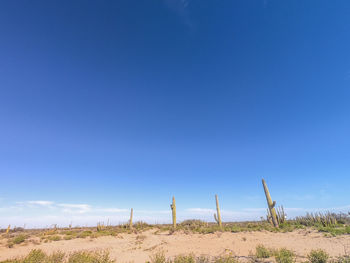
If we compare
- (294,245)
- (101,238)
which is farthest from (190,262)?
(101,238)

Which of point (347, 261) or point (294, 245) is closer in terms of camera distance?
point (347, 261)

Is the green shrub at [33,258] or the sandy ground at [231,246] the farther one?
the sandy ground at [231,246]

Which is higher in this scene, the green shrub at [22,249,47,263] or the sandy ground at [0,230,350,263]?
the green shrub at [22,249,47,263]

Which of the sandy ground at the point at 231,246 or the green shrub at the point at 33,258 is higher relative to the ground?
the green shrub at the point at 33,258

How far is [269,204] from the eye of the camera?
1780cm

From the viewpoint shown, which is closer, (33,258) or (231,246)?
(33,258)

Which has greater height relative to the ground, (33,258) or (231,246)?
(33,258)

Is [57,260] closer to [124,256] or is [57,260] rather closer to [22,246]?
[124,256]

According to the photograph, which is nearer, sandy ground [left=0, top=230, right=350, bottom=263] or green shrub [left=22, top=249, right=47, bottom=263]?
green shrub [left=22, top=249, right=47, bottom=263]

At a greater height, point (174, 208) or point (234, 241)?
point (174, 208)

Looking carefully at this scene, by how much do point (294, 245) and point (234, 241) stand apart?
12.5 feet

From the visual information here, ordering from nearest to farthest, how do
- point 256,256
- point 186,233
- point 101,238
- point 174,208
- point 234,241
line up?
point 256,256 → point 234,241 → point 186,233 → point 101,238 → point 174,208

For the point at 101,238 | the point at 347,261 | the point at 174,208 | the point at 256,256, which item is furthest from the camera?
the point at 174,208

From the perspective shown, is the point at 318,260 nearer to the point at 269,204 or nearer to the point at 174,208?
the point at 269,204
